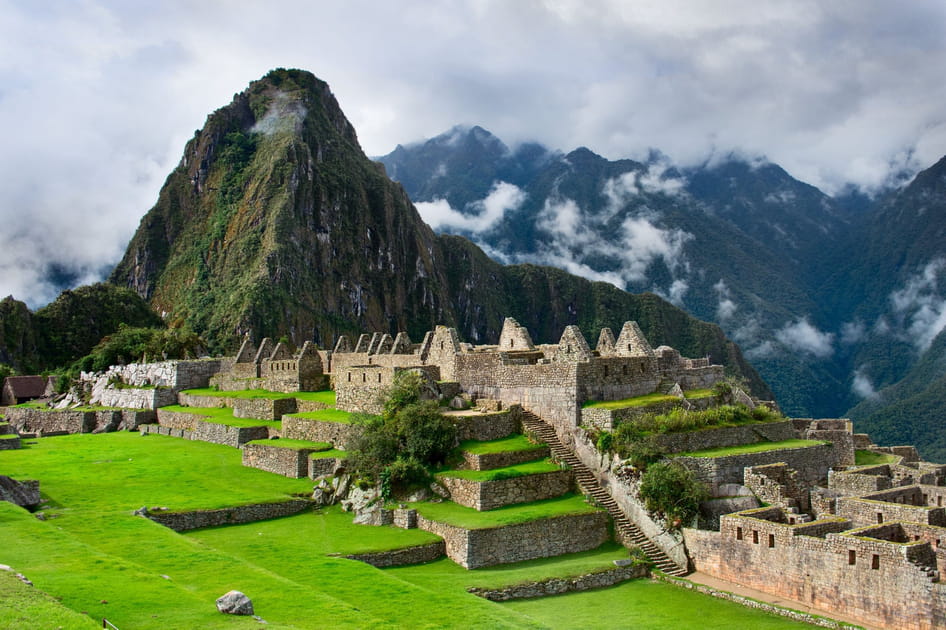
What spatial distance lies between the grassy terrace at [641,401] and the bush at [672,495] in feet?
10.3

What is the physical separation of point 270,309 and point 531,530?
150 metres

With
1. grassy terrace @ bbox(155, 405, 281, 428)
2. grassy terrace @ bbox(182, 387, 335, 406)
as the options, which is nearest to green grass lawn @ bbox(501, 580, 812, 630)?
grassy terrace @ bbox(182, 387, 335, 406)

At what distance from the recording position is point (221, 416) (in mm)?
37750

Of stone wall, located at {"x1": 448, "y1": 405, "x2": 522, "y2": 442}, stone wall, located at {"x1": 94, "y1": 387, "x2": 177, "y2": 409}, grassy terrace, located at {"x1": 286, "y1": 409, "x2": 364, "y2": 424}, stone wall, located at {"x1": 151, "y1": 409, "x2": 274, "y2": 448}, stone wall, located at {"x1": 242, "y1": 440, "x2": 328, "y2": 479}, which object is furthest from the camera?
stone wall, located at {"x1": 94, "y1": 387, "x2": 177, "y2": 409}

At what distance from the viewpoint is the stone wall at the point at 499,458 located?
22750 millimetres

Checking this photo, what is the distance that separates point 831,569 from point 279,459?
60.2ft

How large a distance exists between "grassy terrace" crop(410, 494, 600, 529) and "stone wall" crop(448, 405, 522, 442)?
113 inches

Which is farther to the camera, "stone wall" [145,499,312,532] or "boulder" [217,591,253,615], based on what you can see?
"stone wall" [145,499,312,532]

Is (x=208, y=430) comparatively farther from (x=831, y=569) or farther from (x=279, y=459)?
(x=831, y=569)

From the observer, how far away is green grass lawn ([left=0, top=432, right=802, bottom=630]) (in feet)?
42.3

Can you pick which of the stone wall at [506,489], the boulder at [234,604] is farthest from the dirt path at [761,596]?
the boulder at [234,604]

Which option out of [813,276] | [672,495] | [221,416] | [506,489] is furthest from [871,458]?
[813,276]

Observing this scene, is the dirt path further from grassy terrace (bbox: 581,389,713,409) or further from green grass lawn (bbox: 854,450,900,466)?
green grass lawn (bbox: 854,450,900,466)

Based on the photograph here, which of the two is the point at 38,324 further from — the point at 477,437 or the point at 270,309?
the point at 477,437
